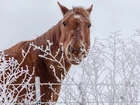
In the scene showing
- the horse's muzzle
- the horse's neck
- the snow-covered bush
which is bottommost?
the snow-covered bush

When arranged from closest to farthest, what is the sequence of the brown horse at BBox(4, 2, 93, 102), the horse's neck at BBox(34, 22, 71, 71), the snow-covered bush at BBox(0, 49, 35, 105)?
the snow-covered bush at BBox(0, 49, 35, 105) < the brown horse at BBox(4, 2, 93, 102) < the horse's neck at BBox(34, 22, 71, 71)

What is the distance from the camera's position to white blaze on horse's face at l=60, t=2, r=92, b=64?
249 inches

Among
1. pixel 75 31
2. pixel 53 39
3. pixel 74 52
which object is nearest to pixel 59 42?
pixel 53 39

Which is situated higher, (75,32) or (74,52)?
(75,32)

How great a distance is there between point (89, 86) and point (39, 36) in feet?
11.0

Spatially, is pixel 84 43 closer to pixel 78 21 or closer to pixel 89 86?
pixel 78 21

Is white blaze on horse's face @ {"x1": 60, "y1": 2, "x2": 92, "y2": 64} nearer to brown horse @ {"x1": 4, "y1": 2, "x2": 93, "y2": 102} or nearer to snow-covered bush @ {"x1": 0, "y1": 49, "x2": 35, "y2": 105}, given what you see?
brown horse @ {"x1": 4, "y1": 2, "x2": 93, "y2": 102}

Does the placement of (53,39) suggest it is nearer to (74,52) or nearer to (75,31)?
(75,31)

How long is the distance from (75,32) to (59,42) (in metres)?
0.44

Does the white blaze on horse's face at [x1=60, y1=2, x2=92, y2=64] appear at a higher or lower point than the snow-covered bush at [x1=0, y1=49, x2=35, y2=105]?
higher

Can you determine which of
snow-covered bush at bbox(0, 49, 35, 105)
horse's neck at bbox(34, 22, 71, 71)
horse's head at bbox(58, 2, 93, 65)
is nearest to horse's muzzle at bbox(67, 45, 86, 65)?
horse's head at bbox(58, 2, 93, 65)

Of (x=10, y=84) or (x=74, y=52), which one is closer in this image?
(x=10, y=84)

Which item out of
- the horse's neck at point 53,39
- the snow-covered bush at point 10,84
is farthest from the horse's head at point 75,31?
the snow-covered bush at point 10,84

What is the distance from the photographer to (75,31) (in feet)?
21.8
